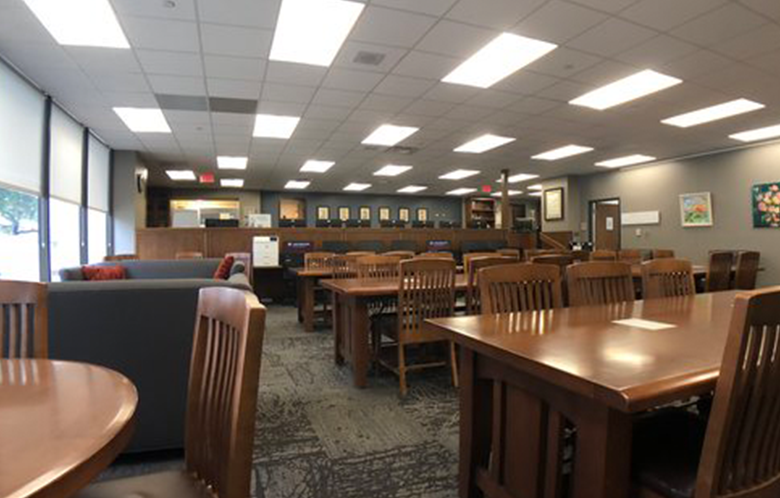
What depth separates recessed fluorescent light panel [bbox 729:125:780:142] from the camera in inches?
246

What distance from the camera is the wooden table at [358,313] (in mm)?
2963

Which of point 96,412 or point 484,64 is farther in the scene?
point 484,64

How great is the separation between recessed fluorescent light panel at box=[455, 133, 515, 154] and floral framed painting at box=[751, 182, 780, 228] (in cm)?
414

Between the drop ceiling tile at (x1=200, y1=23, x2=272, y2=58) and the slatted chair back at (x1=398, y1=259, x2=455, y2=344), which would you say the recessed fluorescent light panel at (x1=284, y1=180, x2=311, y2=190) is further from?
the slatted chair back at (x1=398, y1=259, x2=455, y2=344)

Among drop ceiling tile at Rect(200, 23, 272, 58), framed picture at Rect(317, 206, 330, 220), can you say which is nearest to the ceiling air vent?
drop ceiling tile at Rect(200, 23, 272, 58)

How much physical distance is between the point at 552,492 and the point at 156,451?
187cm

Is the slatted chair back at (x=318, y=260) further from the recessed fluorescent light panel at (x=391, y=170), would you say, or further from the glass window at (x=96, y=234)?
the recessed fluorescent light panel at (x=391, y=170)

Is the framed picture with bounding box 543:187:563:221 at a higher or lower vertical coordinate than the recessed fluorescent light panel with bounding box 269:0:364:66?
lower

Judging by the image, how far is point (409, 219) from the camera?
14703 mm

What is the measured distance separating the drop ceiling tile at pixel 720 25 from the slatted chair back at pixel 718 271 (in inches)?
78.5

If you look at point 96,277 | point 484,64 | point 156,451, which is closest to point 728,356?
point 156,451

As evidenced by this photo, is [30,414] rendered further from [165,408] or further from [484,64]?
[484,64]

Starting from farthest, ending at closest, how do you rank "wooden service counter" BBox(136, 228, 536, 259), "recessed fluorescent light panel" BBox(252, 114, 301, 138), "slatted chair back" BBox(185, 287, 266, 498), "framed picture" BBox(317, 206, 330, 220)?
"framed picture" BBox(317, 206, 330, 220) → "wooden service counter" BBox(136, 228, 536, 259) → "recessed fluorescent light panel" BBox(252, 114, 301, 138) → "slatted chair back" BBox(185, 287, 266, 498)

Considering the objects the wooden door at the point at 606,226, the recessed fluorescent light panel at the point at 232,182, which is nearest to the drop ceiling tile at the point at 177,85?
the recessed fluorescent light panel at the point at 232,182
